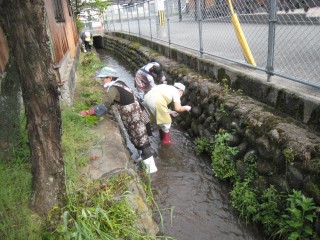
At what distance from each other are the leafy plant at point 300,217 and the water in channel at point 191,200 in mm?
658

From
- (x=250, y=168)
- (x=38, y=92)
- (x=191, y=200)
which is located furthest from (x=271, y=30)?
(x=38, y=92)

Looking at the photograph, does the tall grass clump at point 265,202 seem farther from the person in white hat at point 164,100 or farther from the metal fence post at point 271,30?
the metal fence post at point 271,30

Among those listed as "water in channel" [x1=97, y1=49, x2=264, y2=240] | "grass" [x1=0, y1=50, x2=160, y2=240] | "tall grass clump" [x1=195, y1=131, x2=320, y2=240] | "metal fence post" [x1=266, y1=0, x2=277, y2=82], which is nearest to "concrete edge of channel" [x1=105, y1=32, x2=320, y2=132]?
"metal fence post" [x1=266, y1=0, x2=277, y2=82]

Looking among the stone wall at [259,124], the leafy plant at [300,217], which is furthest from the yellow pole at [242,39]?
the leafy plant at [300,217]

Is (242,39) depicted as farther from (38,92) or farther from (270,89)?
(38,92)

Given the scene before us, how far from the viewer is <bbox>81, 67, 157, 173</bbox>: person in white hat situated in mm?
4414

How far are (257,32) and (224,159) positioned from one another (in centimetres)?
251

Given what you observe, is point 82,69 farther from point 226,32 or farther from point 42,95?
point 42,95

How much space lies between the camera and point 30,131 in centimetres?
253

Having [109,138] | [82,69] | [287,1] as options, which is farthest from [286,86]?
[82,69]

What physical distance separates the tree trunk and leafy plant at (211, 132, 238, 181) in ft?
8.19

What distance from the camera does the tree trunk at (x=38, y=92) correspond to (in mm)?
2209

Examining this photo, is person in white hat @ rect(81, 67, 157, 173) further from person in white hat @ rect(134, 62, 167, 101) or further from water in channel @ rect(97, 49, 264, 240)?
person in white hat @ rect(134, 62, 167, 101)

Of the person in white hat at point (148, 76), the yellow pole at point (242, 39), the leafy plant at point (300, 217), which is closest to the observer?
the leafy plant at point (300, 217)
